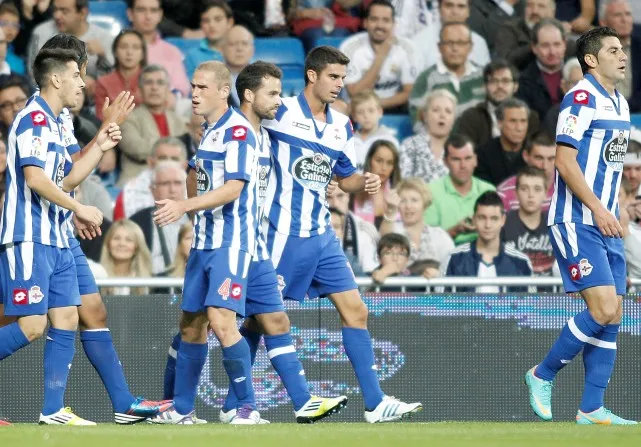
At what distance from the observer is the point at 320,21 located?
1433 cm

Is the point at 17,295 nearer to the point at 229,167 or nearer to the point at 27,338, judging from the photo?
the point at 27,338

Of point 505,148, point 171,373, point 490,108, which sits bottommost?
point 171,373

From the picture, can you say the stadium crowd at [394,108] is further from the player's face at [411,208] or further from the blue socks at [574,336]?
the blue socks at [574,336]

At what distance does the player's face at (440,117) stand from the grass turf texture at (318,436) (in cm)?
530

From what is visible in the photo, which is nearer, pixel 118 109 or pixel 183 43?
pixel 118 109

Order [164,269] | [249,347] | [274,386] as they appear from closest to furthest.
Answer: [249,347] < [274,386] < [164,269]

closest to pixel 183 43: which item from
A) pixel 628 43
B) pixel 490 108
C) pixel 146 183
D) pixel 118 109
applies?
pixel 146 183

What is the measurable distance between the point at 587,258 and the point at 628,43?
6.21 meters

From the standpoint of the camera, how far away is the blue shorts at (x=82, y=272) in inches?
332

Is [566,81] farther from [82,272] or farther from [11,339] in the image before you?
[11,339]

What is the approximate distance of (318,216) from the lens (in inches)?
351

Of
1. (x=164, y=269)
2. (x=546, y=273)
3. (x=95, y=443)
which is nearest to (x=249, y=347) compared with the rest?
(x=95, y=443)

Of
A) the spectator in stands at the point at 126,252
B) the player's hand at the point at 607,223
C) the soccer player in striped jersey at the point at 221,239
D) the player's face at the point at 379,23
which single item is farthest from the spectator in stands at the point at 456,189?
the soccer player in striped jersey at the point at 221,239

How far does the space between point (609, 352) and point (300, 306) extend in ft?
7.88
